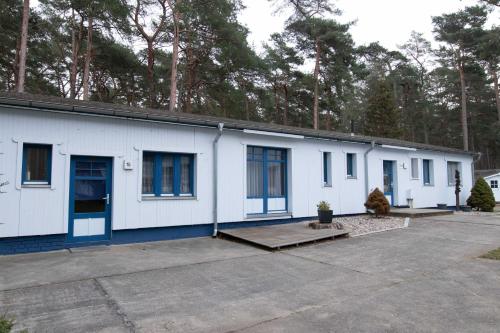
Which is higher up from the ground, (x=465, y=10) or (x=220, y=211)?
(x=465, y=10)

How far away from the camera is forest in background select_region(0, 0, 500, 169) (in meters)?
17.9

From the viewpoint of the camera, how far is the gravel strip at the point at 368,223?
10.9 m

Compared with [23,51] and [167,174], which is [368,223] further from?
[23,51]

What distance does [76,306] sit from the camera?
4.48m

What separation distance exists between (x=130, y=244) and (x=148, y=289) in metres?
3.69

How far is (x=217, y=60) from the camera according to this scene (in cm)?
1997

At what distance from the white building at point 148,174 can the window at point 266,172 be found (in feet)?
0.11

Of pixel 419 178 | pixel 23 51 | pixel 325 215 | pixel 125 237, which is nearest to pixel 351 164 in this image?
pixel 325 215

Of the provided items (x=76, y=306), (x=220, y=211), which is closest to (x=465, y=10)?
(x=220, y=211)

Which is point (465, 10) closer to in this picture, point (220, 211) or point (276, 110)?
point (276, 110)

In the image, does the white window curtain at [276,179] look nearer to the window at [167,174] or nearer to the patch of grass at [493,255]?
the window at [167,174]

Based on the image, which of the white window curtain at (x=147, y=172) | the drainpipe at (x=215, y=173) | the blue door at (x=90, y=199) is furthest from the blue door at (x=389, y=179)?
the blue door at (x=90, y=199)

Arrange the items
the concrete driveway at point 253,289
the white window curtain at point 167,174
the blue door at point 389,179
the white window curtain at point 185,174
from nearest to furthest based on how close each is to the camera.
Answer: the concrete driveway at point 253,289 → the white window curtain at point 167,174 → the white window curtain at point 185,174 → the blue door at point 389,179

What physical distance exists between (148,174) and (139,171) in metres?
0.40
